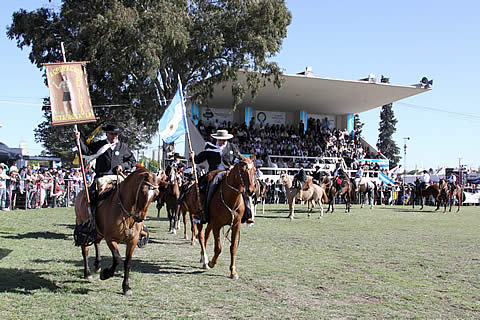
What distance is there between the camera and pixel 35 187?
74.7ft

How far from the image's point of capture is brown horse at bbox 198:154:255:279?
7.79m

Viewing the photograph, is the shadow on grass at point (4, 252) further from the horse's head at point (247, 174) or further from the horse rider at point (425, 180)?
the horse rider at point (425, 180)

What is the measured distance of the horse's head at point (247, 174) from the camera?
7691 mm

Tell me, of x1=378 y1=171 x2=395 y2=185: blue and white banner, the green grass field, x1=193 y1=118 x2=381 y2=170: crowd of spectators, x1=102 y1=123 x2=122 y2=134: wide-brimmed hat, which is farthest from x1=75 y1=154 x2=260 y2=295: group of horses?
x1=378 y1=171 x2=395 y2=185: blue and white banner

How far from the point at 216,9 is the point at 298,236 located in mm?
21815

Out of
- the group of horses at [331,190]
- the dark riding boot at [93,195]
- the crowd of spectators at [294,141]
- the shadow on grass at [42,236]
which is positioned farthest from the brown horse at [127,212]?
the crowd of spectators at [294,141]

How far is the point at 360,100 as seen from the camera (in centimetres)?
4547

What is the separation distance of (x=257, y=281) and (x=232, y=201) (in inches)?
58.6

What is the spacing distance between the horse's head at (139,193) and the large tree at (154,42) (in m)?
20.7

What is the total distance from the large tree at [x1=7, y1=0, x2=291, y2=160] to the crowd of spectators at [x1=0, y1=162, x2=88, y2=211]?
24.4ft

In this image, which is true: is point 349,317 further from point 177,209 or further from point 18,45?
point 18,45

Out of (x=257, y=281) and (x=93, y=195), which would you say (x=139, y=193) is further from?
(x=257, y=281)

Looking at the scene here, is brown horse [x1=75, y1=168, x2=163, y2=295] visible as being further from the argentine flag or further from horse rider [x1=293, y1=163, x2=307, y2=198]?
horse rider [x1=293, y1=163, x2=307, y2=198]

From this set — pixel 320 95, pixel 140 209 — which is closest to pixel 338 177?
pixel 320 95
